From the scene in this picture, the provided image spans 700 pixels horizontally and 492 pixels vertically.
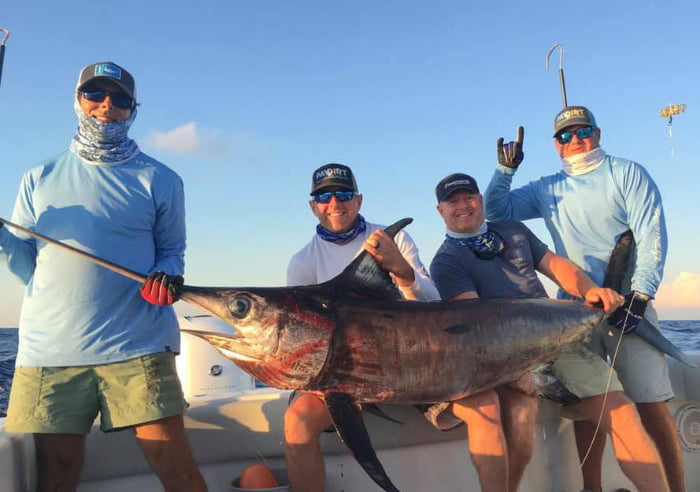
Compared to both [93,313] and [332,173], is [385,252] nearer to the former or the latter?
[332,173]

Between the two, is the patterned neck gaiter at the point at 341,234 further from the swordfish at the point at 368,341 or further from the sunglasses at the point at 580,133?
the sunglasses at the point at 580,133

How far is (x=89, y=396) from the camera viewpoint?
7.80 ft

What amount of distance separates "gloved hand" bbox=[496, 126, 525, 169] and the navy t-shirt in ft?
2.38

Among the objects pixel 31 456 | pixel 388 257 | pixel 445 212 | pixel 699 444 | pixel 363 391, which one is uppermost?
pixel 445 212

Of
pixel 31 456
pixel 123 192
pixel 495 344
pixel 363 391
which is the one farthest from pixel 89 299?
pixel 495 344

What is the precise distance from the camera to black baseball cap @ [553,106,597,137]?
366 cm

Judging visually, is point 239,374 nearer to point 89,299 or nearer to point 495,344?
point 89,299

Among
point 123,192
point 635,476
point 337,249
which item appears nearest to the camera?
point 123,192

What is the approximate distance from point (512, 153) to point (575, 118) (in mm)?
471

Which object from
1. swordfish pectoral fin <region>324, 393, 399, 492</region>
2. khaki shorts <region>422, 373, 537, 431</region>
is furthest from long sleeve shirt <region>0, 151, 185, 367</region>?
khaki shorts <region>422, 373, 537, 431</region>

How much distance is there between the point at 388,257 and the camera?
2494mm

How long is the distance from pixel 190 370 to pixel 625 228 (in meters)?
3.26

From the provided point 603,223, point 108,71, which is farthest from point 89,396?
point 603,223

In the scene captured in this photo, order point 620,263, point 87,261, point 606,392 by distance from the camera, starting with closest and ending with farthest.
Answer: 1. point 87,261
2. point 606,392
3. point 620,263
